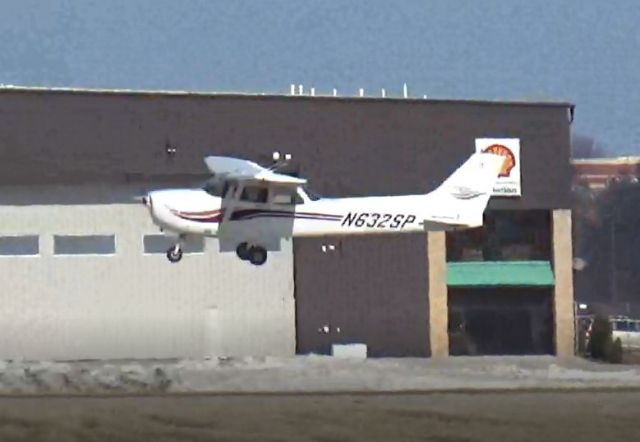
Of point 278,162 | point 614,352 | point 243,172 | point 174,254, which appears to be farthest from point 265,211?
point 614,352

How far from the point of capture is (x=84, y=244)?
56.9m

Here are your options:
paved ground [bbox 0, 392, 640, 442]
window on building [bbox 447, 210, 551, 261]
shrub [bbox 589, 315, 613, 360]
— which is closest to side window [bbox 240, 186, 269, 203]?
paved ground [bbox 0, 392, 640, 442]

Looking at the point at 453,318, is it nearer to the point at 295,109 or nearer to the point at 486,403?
the point at 295,109

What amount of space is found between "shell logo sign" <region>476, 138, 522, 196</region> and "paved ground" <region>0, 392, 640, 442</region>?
17.4 m

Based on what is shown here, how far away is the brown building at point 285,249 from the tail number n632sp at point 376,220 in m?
20.7

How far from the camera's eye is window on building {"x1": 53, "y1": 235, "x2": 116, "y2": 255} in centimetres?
5675

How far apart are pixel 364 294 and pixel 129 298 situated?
29.0ft

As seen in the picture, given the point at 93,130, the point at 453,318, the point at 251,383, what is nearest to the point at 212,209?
the point at 251,383

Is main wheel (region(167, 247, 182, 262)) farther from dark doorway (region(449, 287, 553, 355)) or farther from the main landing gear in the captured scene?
dark doorway (region(449, 287, 553, 355))

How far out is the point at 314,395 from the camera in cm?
4478

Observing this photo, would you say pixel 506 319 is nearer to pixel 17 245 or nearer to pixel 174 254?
pixel 17 245

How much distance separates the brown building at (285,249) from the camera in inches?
2216

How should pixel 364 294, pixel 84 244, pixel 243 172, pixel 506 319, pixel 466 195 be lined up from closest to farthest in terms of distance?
pixel 243 172 → pixel 466 195 → pixel 84 244 → pixel 364 294 → pixel 506 319

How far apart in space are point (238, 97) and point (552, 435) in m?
27.6
